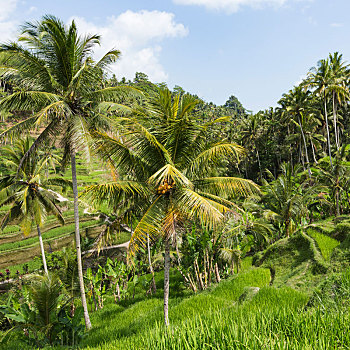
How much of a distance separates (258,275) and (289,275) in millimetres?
1054

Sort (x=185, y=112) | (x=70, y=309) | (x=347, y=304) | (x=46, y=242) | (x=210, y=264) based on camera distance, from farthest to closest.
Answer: (x=46, y=242) < (x=70, y=309) < (x=210, y=264) < (x=185, y=112) < (x=347, y=304)

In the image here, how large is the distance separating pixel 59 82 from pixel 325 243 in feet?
33.6

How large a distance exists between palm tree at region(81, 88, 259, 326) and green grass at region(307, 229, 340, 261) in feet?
10.7

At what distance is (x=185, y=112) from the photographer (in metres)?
6.57

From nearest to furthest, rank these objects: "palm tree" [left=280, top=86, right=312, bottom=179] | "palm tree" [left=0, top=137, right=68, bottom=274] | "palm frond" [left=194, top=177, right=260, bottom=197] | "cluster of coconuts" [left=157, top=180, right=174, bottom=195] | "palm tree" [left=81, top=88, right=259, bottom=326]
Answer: "palm tree" [left=81, top=88, right=259, bottom=326]
"cluster of coconuts" [left=157, top=180, right=174, bottom=195]
"palm frond" [left=194, top=177, right=260, bottom=197]
"palm tree" [left=0, top=137, right=68, bottom=274]
"palm tree" [left=280, top=86, right=312, bottom=179]

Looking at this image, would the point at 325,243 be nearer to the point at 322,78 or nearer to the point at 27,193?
the point at 27,193

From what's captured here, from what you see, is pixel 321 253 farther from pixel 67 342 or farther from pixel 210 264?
pixel 67 342

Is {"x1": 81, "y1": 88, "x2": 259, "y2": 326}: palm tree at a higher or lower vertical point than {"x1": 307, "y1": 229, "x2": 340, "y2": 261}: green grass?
higher

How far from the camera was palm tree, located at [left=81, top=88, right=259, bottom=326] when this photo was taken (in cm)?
641

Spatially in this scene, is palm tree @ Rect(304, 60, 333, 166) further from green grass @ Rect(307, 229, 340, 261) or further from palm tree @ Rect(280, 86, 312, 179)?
green grass @ Rect(307, 229, 340, 261)

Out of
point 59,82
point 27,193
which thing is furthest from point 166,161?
point 27,193

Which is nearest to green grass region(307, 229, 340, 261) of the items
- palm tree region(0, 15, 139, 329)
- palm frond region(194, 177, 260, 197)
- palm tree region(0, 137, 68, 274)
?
palm frond region(194, 177, 260, 197)

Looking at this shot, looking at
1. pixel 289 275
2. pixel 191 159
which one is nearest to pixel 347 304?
pixel 191 159

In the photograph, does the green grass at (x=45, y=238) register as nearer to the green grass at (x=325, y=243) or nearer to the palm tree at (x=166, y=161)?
the palm tree at (x=166, y=161)
